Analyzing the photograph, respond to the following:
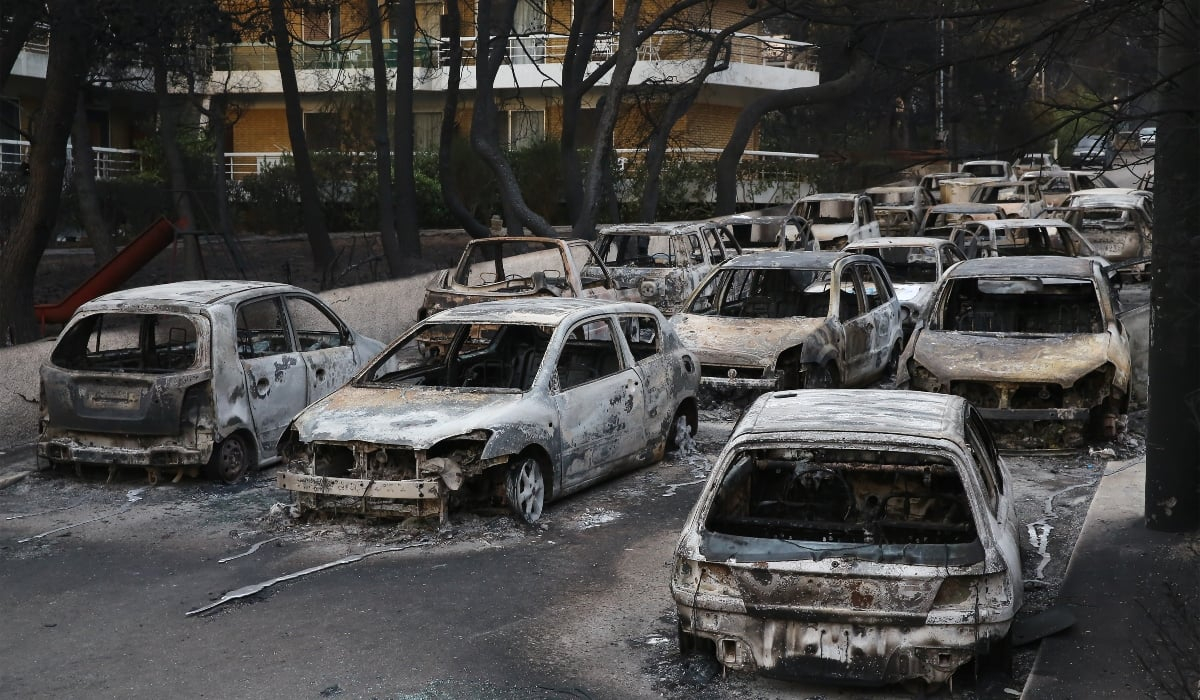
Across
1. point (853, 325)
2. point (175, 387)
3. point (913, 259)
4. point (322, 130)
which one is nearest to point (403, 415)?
point (175, 387)

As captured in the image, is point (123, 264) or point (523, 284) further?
point (123, 264)

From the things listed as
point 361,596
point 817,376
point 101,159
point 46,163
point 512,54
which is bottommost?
point 361,596

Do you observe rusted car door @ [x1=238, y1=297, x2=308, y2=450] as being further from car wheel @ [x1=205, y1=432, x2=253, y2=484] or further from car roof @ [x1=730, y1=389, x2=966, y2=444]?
car roof @ [x1=730, y1=389, x2=966, y2=444]

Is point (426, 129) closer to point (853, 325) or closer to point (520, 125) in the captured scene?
point (520, 125)

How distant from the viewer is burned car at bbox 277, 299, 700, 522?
30.0ft

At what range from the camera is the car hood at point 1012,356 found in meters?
11.5

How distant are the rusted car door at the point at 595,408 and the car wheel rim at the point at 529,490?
0.31 metres

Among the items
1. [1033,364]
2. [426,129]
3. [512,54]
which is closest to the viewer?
[1033,364]

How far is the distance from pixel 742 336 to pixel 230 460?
5239 millimetres

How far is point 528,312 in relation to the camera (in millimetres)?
10664

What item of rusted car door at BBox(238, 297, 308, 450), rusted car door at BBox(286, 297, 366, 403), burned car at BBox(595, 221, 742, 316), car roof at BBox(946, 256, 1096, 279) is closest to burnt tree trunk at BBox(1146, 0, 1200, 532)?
car roof at BBox(946, 256, 1096, 279)

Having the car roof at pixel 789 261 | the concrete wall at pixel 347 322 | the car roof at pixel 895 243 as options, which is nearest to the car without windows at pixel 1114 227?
the car roof at pixel 895 243

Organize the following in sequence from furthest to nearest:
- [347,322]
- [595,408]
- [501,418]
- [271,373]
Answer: [347,322] < [271,373] < [595,408] < [501,418]

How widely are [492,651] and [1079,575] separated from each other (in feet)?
11.2
